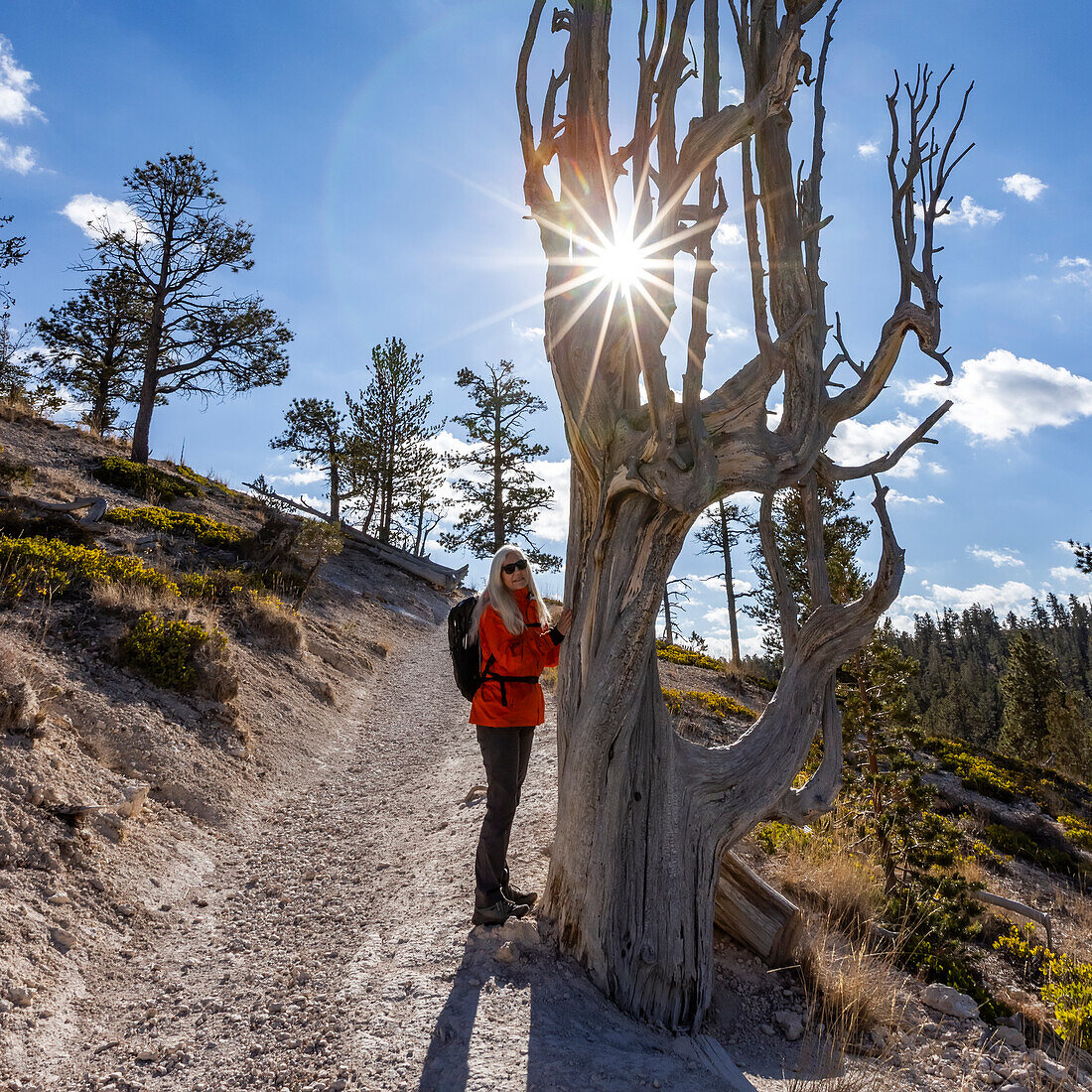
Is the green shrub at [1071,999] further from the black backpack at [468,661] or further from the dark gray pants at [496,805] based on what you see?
the black backpack at [468,661]

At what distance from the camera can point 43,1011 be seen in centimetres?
295

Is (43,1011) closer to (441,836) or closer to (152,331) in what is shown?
(441,836)

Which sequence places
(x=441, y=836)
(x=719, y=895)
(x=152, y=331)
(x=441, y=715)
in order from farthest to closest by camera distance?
(x=152, y=331)
(x=441, y=715)
(x=441, y=836)
(x=719, y=895)

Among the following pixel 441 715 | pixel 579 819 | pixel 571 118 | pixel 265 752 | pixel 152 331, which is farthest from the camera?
pixel 152 331

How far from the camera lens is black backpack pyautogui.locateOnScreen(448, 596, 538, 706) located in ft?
12.6

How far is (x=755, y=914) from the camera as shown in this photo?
432 centimetres

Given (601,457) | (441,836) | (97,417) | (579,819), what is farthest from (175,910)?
(97,417)

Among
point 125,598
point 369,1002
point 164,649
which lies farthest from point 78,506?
point 369,1002

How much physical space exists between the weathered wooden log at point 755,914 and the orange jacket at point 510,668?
1.70 metres

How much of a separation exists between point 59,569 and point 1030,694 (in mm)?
36537

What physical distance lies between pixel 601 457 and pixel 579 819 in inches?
81.6

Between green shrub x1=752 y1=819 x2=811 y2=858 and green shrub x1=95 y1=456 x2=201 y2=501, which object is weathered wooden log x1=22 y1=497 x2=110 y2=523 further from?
green shrub x1=752 y1=819 x2=811 y2=858

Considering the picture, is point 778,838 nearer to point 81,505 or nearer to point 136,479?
point 81,505

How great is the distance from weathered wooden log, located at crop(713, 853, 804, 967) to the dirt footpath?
108cm
